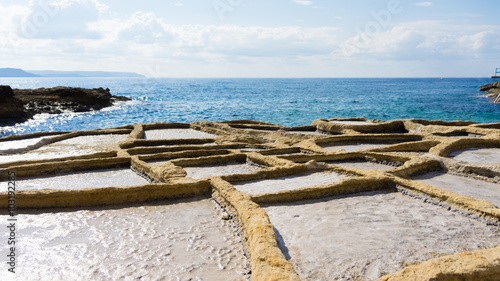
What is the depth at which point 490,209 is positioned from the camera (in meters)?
5.89

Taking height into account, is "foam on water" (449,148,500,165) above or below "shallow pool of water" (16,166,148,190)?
above

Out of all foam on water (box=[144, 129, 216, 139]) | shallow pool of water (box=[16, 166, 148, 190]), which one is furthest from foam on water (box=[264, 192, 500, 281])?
foam on water (box=[144, 129, 216, 139])

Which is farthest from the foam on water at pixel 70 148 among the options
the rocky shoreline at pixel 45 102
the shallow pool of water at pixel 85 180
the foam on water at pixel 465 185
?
the rocky shoreline at pixel 45 102

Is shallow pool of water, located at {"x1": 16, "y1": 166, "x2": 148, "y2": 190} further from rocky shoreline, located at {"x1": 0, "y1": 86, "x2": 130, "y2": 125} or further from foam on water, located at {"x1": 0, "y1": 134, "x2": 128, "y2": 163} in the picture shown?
rocky shoreline, located at {"x1": 0, "y1": 86, "x2": 130, "y2": 125}

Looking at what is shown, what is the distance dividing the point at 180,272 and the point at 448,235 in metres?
3.78

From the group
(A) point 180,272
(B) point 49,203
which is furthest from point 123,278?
(B) point 49,203

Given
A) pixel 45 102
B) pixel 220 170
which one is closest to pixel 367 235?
pixel 220 170

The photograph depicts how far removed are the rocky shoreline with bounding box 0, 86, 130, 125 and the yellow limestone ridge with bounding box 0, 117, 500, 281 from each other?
14864mm

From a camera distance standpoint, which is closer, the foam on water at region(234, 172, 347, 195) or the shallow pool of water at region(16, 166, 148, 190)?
the foam on water at region(234, 172, 347, 195)

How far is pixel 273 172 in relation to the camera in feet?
28.2

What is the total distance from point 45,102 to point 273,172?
33673 mm

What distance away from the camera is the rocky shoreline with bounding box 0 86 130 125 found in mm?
27108

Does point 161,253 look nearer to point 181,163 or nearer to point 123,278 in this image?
point 123,278

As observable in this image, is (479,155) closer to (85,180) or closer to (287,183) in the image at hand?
(287,183)
